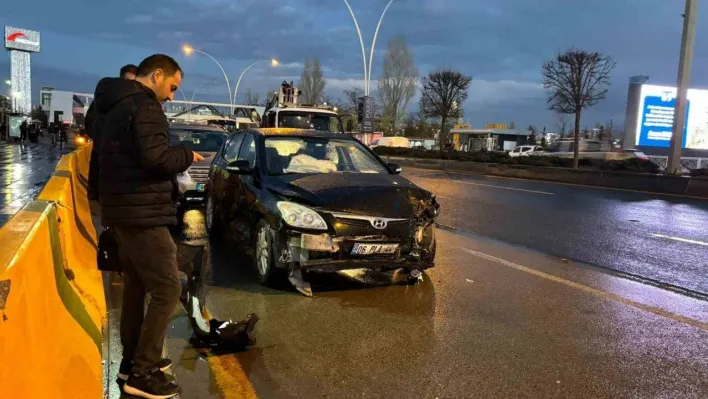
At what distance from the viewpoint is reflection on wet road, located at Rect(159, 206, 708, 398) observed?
3408mm

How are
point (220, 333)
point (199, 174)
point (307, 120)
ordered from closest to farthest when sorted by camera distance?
1. point (220, 333)
2. point (199, 174)
3. point (307, 120)

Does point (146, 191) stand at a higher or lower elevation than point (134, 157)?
lower

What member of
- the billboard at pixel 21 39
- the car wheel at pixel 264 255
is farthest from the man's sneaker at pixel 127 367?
the billboard at pixel 21 39

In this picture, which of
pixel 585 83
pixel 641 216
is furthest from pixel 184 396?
pixel 585 83

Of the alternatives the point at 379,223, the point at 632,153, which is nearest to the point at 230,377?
the point at 379,223

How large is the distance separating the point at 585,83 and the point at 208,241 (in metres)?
22.5

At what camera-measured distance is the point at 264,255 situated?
5367 mm

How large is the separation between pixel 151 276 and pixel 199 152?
8.13m

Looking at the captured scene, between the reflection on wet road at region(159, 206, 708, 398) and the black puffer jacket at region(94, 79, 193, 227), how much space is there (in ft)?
3.55

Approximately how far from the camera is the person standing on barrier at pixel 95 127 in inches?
120

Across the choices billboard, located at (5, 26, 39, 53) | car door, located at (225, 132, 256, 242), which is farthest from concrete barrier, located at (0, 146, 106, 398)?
billboard, located at (5, 26, 39, 53)

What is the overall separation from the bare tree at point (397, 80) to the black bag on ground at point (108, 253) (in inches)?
2260

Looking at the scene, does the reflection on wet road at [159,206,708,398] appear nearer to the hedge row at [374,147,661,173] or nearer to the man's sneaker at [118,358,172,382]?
the man's sneaker at [118,358,172,382]

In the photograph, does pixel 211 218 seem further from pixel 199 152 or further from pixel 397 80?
pixel 397 80
